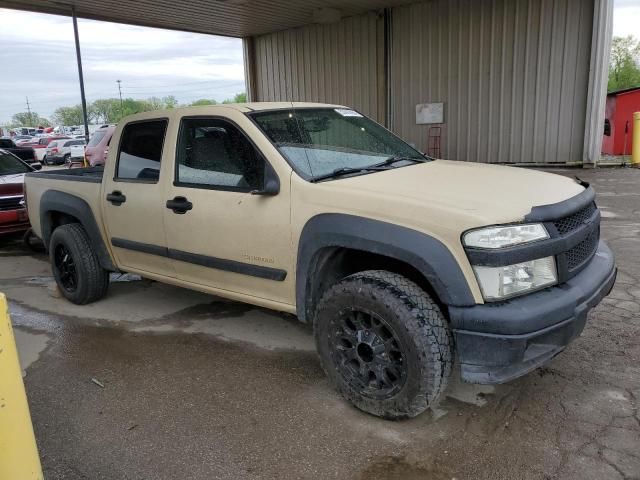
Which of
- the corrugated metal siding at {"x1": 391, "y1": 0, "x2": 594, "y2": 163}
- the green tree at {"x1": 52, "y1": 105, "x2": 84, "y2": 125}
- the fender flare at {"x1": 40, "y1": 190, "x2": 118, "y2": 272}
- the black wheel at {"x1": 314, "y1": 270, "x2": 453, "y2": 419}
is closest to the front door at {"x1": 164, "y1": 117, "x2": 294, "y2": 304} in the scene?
the black wheel at {"x1": 314, "y1": 270, "x2": 453, "y2": 419}

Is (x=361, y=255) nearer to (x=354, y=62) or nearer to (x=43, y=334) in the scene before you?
(x=43, y=334)

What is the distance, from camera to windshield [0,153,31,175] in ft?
28.8

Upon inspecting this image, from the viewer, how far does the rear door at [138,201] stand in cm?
414

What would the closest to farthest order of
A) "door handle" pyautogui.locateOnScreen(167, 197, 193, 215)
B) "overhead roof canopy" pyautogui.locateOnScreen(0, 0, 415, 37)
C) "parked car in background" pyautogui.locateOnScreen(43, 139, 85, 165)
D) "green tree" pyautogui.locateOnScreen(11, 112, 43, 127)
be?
"door handle" pyautogui.locateOnScreen(167, 197, 193, 215)
"overhead roof canopy" pyautogui.locateOnScreen(0, 0, 415, 37)
"parked car in background" pyautogui.locateOnScreen(43, 139, 85, 165)
"green tree" pyautogui.locateOnScreen(11, 112, 43, 127)

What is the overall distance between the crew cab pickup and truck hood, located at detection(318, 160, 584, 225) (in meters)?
0.01

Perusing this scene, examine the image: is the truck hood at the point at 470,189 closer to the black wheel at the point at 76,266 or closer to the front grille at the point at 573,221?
the front grille at the point at 573,221

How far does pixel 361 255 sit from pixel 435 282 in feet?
2.26

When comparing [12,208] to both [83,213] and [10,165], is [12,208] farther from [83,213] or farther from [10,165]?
[83,213]

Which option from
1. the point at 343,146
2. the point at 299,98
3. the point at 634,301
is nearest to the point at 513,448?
the point at 343,146

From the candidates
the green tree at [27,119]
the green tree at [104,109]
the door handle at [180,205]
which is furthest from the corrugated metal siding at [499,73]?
the green tree at [27,119]

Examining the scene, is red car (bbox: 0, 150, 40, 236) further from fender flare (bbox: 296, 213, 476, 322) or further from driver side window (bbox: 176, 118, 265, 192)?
fender flare (bbox: 296, 213, 476, 322)

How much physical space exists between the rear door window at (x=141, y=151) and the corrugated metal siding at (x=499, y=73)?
11.2 m

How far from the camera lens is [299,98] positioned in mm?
17516

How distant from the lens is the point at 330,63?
1647 centimetres
